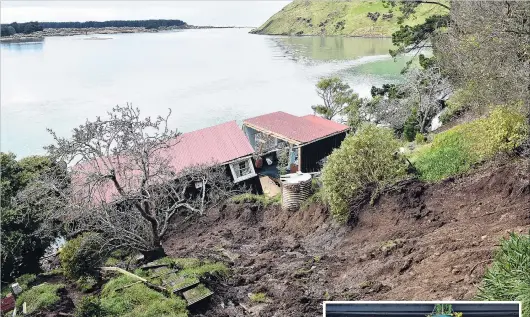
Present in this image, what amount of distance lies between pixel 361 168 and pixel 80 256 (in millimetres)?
7689

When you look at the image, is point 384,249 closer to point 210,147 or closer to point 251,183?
point 251,183

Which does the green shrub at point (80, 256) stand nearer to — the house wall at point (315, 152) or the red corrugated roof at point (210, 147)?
the red corrugated roof at point (210, 147)

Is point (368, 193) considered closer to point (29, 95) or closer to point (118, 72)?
point (29, 95)

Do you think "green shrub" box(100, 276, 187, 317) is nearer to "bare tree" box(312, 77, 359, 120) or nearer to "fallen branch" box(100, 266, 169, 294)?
"fallen branch" box(100, 266, 169, 294)

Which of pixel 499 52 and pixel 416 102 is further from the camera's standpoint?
pixel 416 102

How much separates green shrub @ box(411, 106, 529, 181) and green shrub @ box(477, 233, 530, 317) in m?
5.53

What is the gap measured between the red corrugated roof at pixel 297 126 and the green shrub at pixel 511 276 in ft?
50.4

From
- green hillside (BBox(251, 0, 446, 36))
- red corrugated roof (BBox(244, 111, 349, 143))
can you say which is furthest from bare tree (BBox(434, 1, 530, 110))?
green hillside (BBox(251, 0, 446, 36))

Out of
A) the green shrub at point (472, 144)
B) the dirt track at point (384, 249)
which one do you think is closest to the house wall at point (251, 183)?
the dirt track at point (384, 249)

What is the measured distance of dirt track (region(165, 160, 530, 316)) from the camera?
8447 mm

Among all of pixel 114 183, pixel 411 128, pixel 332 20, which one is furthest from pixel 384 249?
pixel 332 20

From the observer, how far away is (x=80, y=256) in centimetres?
1161

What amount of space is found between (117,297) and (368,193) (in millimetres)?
6956

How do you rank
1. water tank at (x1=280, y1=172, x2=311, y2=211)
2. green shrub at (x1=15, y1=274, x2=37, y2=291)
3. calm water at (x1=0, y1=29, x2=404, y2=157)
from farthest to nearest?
calm water at (x1=0, y1=29, x2=404, y2=157) < water tank at (x1=280, y1=172, x2=311, y2=211) < green shrub at (x1=15, y1=274, x2=37, y2=291)
